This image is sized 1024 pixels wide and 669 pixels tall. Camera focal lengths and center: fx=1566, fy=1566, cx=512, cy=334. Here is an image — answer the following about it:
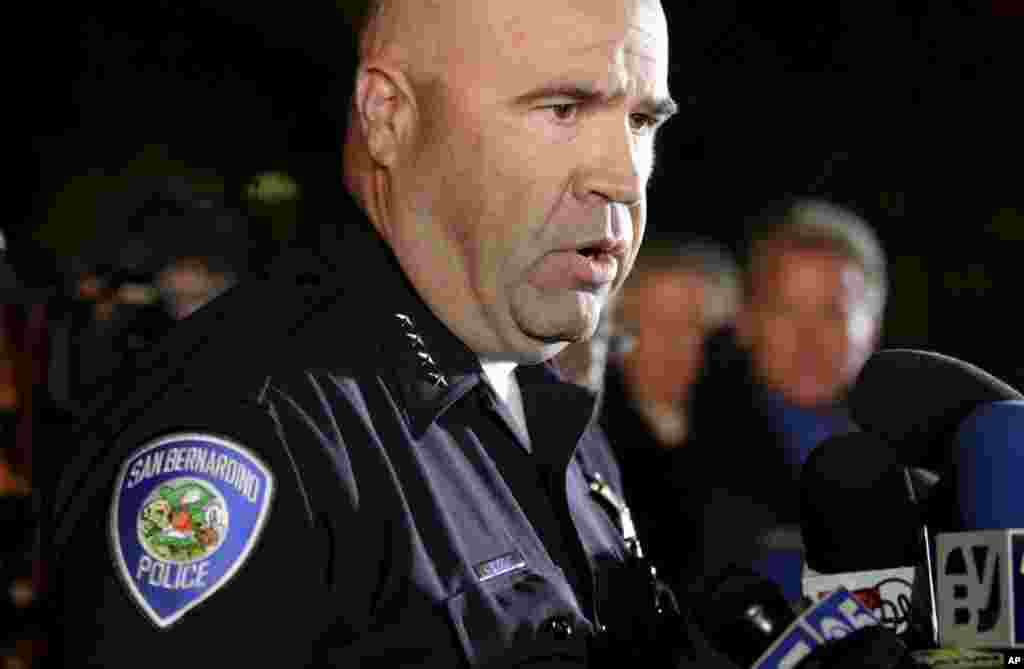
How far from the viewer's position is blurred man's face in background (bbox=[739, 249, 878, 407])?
10.8 feet

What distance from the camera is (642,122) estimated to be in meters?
1.31

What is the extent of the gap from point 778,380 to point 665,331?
31cm

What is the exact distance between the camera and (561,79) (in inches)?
48.1

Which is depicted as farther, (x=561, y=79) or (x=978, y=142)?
(x=978, y=142)

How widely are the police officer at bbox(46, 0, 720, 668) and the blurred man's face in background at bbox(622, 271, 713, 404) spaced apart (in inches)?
78.9

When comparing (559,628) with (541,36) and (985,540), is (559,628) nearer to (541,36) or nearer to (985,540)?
(985,540)

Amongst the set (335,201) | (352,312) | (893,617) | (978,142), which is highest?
(978,142)

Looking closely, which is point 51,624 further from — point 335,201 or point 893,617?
point 893,617

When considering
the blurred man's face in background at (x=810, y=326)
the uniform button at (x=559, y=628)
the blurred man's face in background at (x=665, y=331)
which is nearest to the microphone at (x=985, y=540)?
the uniform button at (x=559, y=628)

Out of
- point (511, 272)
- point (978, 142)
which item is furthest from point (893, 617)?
point (978, 142)

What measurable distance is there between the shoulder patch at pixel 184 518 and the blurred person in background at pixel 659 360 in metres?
1.88

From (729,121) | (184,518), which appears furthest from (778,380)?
(184,518)

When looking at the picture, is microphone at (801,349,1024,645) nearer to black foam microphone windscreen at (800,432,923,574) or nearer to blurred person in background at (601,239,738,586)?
black foam microphone windscreen at (800,432,923,574)

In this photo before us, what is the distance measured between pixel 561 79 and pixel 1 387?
2.12 m
